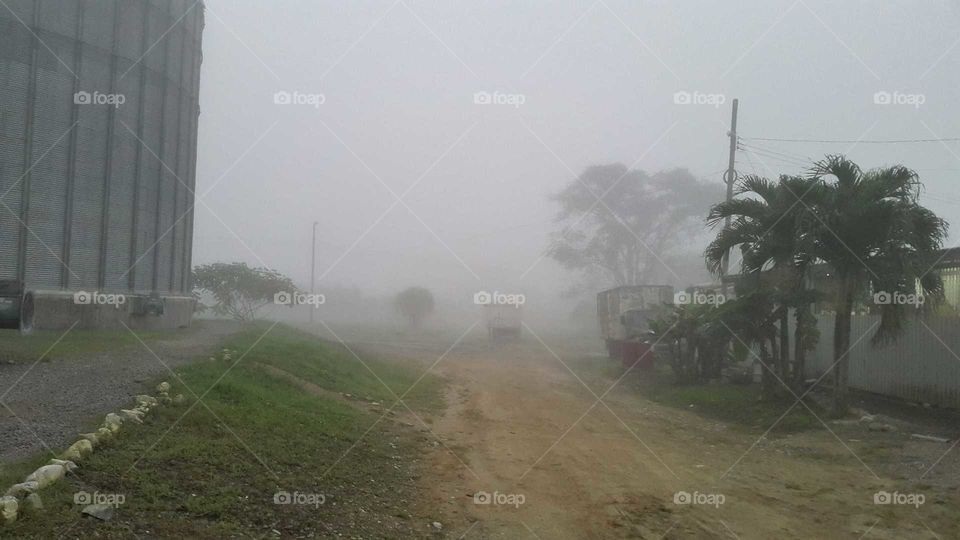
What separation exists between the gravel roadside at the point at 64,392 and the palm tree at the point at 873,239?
11236 mm

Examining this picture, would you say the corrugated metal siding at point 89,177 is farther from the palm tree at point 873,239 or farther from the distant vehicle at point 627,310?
the palm tree at point 873,239

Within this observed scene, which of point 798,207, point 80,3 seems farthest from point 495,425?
point 80,3

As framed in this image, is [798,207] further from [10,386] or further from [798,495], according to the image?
[10,386]

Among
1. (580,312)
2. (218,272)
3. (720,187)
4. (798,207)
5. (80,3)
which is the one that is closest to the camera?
(798,207)

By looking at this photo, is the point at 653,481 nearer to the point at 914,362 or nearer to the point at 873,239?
the point at 873,239

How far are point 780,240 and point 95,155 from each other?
1799cm

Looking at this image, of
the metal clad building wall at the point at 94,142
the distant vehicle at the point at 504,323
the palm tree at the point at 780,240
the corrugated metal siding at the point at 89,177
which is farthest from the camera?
the distant vehicle at the point at 504,323

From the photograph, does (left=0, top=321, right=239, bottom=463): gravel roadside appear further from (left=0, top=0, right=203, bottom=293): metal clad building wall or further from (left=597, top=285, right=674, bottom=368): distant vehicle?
(left=597, top=285, right=674, bottom=368): distant vehicle

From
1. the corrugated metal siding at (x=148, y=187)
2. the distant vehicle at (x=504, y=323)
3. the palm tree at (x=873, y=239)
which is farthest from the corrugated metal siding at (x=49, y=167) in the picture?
the distant vehicle at (x=504, y=323)

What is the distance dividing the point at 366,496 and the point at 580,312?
41.6 m

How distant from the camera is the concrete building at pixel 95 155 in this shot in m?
18.2

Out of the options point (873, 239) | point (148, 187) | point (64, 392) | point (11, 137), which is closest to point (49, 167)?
point (11, 137)

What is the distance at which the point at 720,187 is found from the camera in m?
44.4

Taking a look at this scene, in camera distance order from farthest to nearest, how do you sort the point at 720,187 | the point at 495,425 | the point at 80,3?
the point at 720,187 → the point at 80,3 → the point at 495,425
